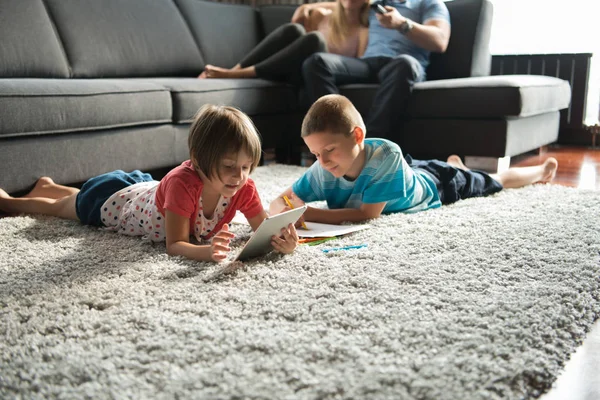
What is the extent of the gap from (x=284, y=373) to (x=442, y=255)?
637 millimetres

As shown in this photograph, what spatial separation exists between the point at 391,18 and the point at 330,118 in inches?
61.0

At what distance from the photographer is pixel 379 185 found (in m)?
1.60

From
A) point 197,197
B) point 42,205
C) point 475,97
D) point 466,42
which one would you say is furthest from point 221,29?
point 197,197

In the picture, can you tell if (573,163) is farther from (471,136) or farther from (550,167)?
(550,167)

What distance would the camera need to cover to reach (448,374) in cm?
76

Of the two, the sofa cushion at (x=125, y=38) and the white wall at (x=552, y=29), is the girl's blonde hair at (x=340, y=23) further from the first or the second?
the white wall at (x=552, y=29)

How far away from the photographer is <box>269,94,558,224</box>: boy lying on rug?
1513 mm

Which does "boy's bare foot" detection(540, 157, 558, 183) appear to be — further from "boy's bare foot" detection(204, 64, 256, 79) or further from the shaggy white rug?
"boy's bare foot" detection(204, 64, 256, 79)

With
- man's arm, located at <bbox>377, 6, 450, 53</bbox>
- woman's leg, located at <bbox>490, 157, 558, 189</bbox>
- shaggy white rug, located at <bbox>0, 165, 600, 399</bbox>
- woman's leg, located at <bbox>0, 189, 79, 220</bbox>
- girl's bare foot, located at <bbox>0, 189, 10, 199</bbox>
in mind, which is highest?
man's arm, located at <bbox>377, 6, 450, 53</bbox>

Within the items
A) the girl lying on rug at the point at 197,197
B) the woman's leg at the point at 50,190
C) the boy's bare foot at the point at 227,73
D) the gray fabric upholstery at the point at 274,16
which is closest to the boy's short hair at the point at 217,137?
the girl lying on rug at the point at 197,197

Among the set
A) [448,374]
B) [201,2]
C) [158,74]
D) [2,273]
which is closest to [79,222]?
[2,273]

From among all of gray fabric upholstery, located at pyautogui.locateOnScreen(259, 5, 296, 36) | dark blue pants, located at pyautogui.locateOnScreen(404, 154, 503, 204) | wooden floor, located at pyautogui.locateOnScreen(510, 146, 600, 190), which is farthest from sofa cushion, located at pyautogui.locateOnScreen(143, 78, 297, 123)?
wooden floor, located at pyautogui.locateOnScreen(510, 146, 600, 190)

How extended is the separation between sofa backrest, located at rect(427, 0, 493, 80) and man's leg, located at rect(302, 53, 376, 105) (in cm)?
48

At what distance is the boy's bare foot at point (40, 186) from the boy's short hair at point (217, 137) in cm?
78
